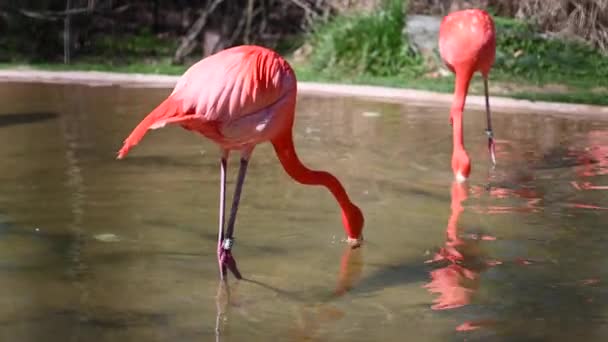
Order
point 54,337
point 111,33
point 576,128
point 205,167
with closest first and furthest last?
point 54,337
point 205,167
point 576,128
point 111,33

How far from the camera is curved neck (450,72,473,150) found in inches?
222

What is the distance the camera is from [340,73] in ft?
33.4

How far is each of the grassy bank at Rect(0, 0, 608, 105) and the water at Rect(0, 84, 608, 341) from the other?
2386 mm

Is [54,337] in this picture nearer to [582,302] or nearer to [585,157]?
[582,302]

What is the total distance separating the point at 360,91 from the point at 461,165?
3330mm

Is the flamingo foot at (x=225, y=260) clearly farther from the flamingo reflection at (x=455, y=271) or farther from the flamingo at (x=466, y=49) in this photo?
the flamingo at (x=466, y=49)

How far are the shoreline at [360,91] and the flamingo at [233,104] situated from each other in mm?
4425

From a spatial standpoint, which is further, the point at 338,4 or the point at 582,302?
the point at 338,4

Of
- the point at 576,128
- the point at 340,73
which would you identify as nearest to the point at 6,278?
the point at 576,128

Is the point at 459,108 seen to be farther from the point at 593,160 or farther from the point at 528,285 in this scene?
the point at 528,285

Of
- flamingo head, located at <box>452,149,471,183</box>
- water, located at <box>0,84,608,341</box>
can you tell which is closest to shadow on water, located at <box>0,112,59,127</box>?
water, located at <box>0,84,608,341</box>

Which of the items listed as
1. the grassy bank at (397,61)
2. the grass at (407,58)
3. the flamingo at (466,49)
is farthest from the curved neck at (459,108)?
the grass at (407,58)

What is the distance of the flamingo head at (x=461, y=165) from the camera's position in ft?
18.2

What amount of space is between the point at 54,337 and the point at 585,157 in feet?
13.3
